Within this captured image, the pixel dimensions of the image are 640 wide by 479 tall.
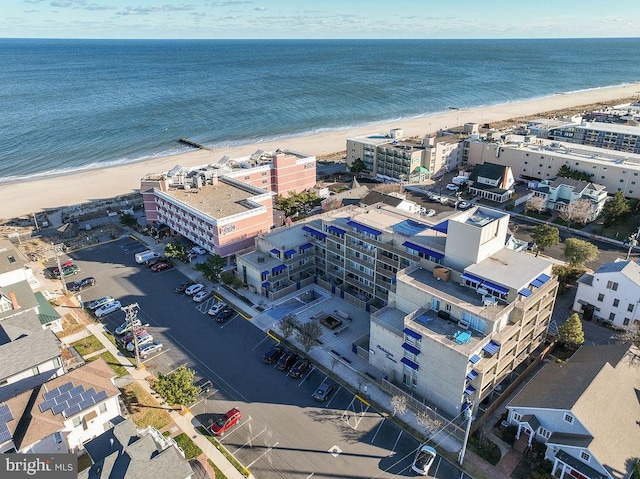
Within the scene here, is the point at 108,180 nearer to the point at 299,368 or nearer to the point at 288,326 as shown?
the point at 288,326

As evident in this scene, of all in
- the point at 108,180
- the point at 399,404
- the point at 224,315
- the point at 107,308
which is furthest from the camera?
the point at 108,180

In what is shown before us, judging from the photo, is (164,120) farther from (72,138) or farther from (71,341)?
(71,341)

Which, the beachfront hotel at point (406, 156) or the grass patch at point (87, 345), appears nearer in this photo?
the grass patch at point (87, 345)

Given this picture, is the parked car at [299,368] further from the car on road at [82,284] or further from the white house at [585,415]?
the car on road at [82,284]

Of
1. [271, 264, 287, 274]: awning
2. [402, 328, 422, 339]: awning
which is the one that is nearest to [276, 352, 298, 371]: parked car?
[402, 328, 422, 339]: awning

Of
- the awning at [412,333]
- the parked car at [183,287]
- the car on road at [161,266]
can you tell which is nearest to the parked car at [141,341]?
the parked car at [183,287]

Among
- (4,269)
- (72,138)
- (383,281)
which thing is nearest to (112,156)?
(72,138)

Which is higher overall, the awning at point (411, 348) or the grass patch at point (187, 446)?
the awning at point (411, 348)

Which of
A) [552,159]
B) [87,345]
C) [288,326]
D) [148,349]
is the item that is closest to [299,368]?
[288,326]
